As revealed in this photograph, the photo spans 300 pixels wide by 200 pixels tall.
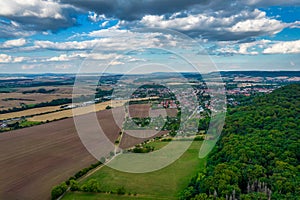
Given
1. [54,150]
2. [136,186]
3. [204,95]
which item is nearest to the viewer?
[136,186]

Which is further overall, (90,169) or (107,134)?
(107,134)

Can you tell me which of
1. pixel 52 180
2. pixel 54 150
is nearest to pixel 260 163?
pixel 52 180

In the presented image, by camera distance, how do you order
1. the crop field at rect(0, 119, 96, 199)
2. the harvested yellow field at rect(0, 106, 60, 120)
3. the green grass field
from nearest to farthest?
the green grass field, the crop field at rect(0, 119, 96, 199), the harvested yellow field at rect(0, 106, 60, 120)

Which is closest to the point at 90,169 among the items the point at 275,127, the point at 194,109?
the point at 275,127

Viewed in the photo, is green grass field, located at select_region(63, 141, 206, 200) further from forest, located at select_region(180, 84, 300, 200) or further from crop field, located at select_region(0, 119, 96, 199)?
crop field, located at select_region(0, 119, 96, 199)

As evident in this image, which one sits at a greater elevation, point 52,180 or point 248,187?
point 248,187

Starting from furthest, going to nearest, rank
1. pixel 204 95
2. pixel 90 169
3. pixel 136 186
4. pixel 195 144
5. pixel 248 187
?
pixel 204 95 → pixel 195 144 → pixel 90 169 → pixel 136 186 → pixel 248 187

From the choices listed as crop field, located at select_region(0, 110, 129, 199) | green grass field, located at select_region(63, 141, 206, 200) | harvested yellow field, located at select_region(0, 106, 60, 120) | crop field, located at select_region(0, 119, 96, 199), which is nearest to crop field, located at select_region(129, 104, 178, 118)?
crop field, located at select_region(0, 110, 129, 199)

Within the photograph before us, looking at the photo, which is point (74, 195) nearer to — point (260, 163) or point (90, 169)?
point (90, 169)
